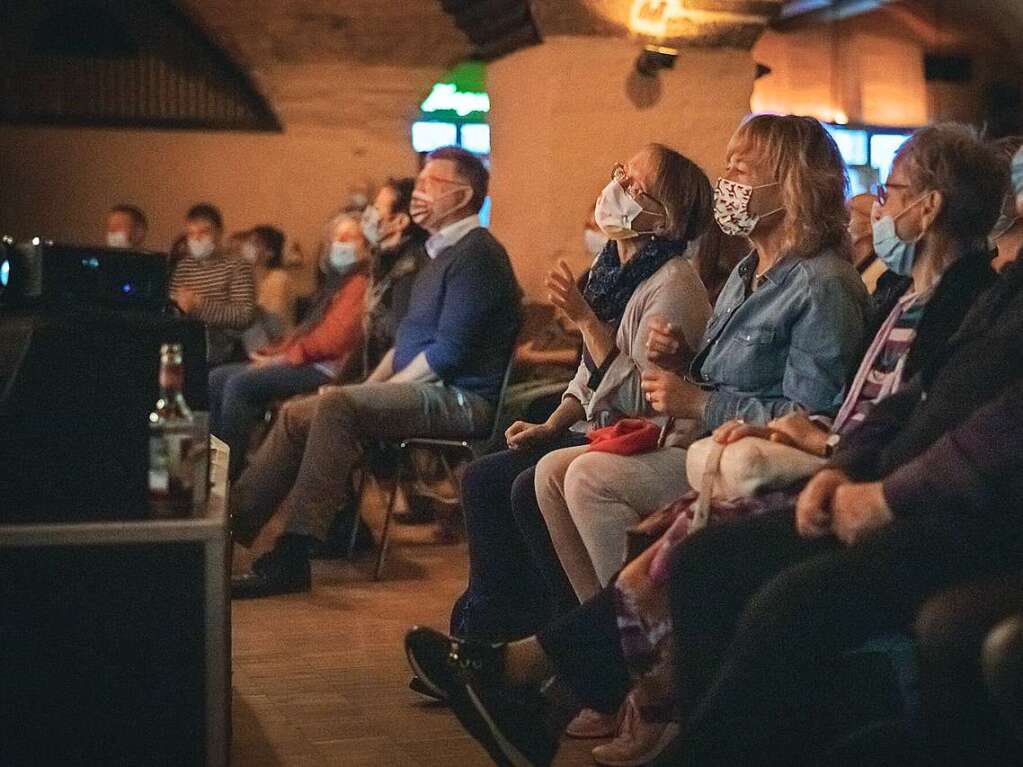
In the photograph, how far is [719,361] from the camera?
3350mm

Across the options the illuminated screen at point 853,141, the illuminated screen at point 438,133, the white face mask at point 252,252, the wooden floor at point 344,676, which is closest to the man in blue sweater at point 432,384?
the wooden floor at point 344,676

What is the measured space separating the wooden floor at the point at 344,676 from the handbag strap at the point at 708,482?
2.16 ft

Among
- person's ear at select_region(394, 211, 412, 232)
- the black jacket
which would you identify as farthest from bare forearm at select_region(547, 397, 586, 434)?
person's ear at select_region(394, 211, 412, 232)

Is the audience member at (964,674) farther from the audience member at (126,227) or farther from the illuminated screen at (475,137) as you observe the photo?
the illuminated screen at (475,137)

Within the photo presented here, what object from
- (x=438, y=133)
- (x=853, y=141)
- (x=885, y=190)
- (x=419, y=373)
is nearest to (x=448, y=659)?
(x=885, y=190)

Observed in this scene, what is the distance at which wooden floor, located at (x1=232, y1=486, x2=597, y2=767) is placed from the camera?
3361 millimetres

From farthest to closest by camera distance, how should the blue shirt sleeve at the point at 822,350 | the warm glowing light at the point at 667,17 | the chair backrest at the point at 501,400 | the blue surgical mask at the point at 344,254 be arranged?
the warm glowing light at the point at 667,17 < the blue surgical mask at the point at 344,254 < the chair backrest at the point at 501,400 < the blue shirt sleeve at the point at 822,350

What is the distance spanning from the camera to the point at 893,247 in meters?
2.94

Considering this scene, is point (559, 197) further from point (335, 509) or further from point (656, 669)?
point (656, 669)

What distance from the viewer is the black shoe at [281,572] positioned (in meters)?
4.99

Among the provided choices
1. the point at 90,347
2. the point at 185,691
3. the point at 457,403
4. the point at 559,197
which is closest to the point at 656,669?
the point at 185,691

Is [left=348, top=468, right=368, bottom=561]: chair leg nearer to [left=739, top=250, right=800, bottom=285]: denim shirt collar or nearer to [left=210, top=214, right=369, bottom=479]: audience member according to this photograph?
[left=210, top=214, right=369, bottom=479]: audience member

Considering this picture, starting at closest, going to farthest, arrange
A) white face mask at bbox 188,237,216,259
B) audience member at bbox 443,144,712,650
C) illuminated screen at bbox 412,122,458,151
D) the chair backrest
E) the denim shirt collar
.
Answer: the denim shirt collar
audience member at bbox 443,144,712,650
the chair backrest
white face mask at bbox 188,237,216,259
illuminated screen at bbox 412,122,458,151

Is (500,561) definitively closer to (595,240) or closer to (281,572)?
(281,572)
